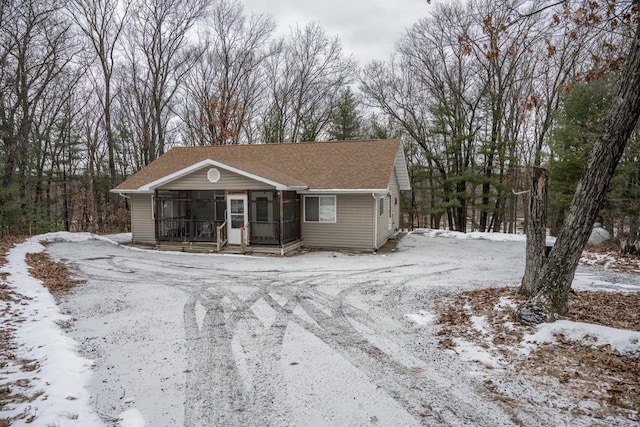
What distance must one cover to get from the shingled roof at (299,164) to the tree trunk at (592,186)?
8307mm

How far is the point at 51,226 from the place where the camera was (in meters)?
18.7

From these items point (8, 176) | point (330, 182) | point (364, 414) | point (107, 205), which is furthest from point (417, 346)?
point (107, 205)

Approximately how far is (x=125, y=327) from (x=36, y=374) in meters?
1.77

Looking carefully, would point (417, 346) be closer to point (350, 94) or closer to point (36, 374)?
point (36, 374)

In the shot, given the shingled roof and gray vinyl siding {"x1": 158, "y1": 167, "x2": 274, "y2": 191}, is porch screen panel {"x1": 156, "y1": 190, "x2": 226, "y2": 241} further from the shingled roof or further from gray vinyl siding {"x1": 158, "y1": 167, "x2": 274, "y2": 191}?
the shingled roof

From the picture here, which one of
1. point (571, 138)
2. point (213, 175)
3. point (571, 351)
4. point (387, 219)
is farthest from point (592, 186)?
point (387, 219)

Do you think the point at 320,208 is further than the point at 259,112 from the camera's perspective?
No

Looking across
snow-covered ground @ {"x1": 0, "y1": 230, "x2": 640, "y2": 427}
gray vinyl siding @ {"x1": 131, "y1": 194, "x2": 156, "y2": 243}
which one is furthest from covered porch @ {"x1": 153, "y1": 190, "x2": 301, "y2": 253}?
snow-covered ground @ {"x1": 0, "y1": 230, "x2": 640, "y2": 427}

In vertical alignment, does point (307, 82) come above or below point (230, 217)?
above

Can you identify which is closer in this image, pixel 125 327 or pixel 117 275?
pixel 125 327

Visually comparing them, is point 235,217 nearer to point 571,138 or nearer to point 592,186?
point 592,186

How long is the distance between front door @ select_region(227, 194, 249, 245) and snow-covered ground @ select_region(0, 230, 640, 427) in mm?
3869

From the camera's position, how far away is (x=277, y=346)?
5348 millimetres

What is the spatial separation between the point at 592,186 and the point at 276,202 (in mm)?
9615
